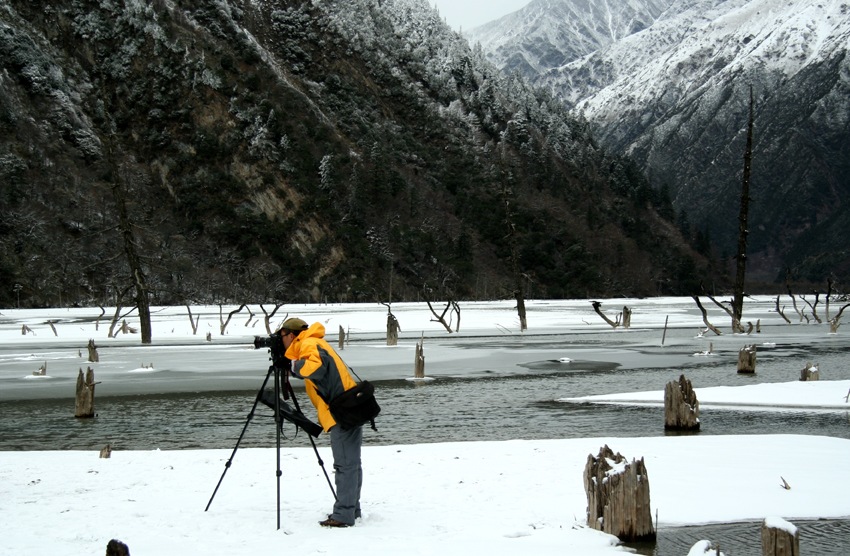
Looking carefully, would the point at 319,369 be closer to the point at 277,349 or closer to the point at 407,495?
the point at 277,349

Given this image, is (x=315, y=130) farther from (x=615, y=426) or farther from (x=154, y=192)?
(x=615, y=426)

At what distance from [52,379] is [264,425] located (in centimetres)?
1020

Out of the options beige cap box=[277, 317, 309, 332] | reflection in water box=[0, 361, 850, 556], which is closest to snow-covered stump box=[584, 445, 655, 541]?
beige cap box=[277, 317, 309, 332]

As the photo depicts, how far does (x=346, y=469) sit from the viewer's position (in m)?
7.50

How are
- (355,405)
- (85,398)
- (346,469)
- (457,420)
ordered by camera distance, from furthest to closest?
(85,398) < (457,420) < (346,469) < (355,405)

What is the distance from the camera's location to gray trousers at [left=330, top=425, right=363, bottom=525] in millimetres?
7504

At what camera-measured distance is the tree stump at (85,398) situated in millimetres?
15398

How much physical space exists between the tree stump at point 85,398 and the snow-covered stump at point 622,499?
36.0 ft

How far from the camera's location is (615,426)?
46.3 ft

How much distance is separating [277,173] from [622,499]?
99.9 m

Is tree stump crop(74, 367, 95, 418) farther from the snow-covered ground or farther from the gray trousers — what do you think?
the gray trousers

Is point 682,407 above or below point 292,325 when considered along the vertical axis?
below

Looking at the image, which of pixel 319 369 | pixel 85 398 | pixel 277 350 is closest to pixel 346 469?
pixel 319 369

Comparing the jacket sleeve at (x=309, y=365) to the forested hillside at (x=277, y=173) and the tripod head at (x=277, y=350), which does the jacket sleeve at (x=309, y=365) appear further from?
the forested hillside at (x=277, y=173)
